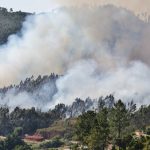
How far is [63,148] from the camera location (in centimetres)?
12775

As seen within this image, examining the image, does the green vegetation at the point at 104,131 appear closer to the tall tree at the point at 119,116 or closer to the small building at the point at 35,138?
the tall tree at the point at 119,116

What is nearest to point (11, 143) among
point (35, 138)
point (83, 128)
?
point (35, 138)

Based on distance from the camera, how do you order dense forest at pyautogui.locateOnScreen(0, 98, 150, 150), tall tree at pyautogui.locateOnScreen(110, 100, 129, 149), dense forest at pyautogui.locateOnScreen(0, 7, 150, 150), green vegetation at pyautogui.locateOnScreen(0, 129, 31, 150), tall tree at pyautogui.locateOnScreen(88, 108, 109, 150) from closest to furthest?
tall tree at pyautogui.locateOnScreen(88, 108, 109, 150), dense forest at pyautogui.locateOnScreen(0, 98, 150, 150), dense forest at pyautogui.locateOnScreen(0, 7, 150, 150), tall tree at pyautogui.locateOnScreen(110, 100, 129, 149), green vegetation at pyautogui.locateOnScreen(0, 129, 31, 150)

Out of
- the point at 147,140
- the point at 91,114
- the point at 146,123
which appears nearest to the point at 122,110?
the point at 91,114

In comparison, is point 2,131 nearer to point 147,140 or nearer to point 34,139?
point 34,139

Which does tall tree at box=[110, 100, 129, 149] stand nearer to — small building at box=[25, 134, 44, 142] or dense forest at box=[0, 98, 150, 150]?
dense forest at box=[0, 98, 150, 150]

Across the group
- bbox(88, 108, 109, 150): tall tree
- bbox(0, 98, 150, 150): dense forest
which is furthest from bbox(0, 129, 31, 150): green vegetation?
bbox(88, 108, 109, 150): tall tree

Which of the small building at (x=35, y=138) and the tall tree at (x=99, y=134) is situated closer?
the tall tree at (x=99, y=134)

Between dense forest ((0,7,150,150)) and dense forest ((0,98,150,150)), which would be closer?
dense forest ((0,98,150,150))

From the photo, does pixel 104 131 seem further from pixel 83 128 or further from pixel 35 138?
pixel 35 138

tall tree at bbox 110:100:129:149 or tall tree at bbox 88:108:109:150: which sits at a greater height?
tall tree at bbox 110:100:129:149

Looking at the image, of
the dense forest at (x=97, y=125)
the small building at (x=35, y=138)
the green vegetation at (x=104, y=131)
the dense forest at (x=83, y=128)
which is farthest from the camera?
the small building at (x=35, y=138)

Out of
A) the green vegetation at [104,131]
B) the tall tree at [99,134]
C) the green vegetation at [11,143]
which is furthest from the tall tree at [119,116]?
the green vegetation at [11,143]

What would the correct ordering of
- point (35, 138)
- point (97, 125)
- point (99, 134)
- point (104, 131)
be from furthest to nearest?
point (35, 138), point (97, 125), point (104, 131), point (99, 134)
